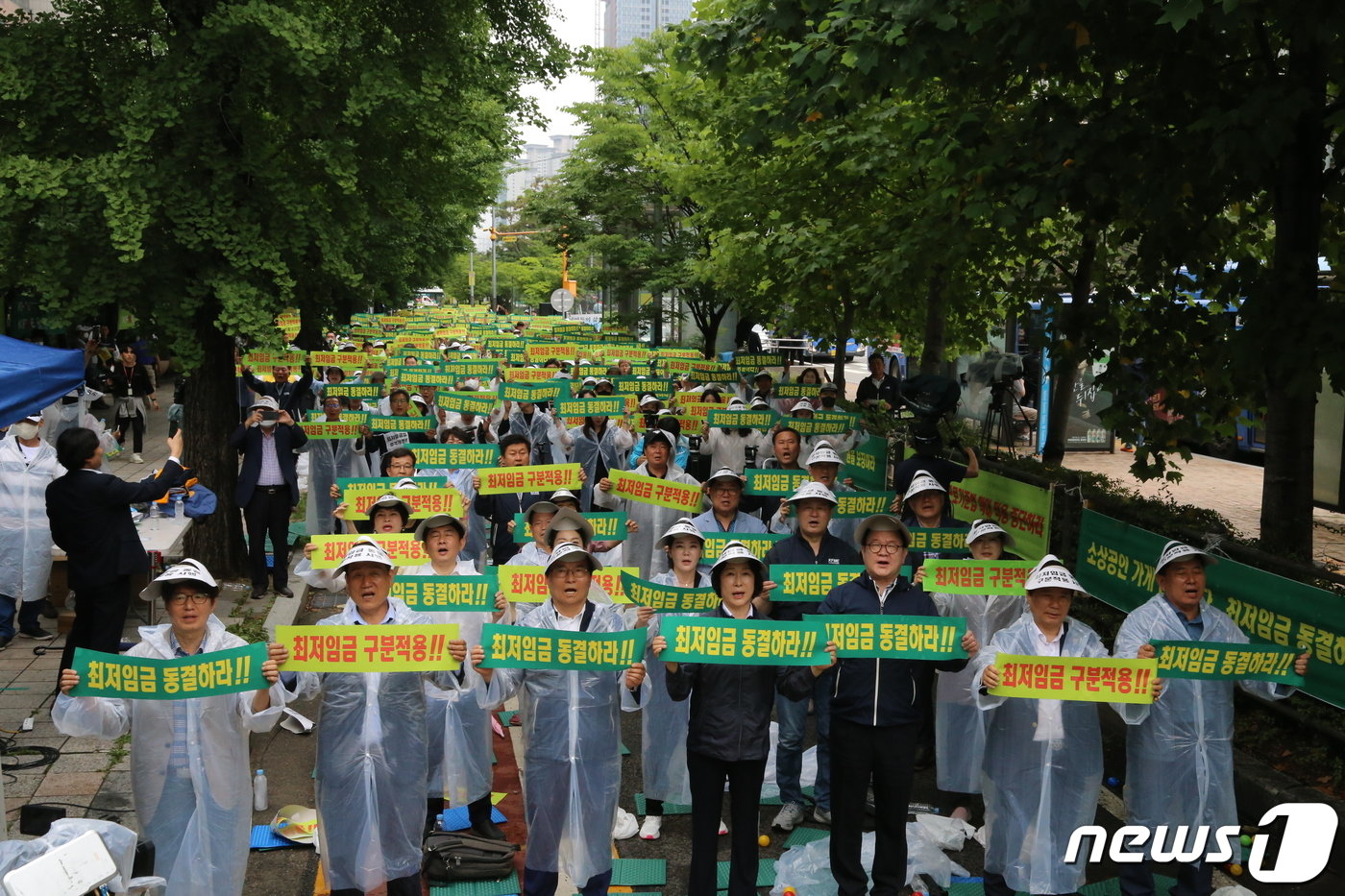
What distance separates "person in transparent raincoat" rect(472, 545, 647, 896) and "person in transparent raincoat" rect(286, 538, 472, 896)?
1.32 ft

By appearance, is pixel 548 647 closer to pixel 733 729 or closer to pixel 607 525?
pixel 733 729

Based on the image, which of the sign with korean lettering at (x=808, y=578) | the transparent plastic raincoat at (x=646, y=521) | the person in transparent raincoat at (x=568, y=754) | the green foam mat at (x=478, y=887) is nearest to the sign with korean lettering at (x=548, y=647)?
the person in transparent raincoat at (x=568, y=754)

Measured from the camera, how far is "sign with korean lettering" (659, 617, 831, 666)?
5.76m

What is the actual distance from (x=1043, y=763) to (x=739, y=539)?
8.62 ft

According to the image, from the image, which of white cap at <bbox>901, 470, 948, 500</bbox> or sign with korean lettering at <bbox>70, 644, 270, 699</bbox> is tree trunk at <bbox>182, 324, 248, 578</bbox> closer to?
white cap at <bbox>901, 470, 948, 500</bbox>

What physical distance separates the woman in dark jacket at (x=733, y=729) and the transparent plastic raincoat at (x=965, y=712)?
79.3 inches

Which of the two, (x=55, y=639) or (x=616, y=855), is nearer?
(x=616, y=855)

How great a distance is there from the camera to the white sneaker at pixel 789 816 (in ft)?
23.7

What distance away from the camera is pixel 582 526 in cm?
695

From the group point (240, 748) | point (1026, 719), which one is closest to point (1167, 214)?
point (1026, 719)

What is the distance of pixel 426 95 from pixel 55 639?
17.6 ft

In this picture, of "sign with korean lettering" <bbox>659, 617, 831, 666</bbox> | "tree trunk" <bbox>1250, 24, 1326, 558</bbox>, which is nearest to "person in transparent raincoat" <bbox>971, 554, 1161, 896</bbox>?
"sign with korean lettering" <bbox>659, 617, 831, 666</bbox>

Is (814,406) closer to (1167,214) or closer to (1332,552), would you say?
(1332,552)

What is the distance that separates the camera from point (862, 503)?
10.0m
